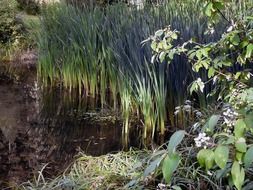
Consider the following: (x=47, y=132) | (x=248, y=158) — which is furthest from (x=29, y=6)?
(x=248, y=158)

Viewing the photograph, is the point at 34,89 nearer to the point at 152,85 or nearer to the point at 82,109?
the point at 82,109

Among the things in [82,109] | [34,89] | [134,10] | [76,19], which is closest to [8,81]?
[34,89]

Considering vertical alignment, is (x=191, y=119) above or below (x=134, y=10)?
below

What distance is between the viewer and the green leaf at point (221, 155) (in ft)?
3.44

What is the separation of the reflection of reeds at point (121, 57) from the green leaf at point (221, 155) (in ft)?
10.5

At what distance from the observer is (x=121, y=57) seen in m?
4.81

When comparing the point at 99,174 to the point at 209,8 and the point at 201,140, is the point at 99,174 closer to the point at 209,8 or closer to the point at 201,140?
the point at 209,8

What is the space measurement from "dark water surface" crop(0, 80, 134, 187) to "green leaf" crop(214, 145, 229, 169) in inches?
110

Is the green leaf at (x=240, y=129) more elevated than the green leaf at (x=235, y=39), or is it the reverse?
the green leaf at (x=235, y=39)

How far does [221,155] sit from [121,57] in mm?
3801

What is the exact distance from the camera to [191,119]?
167 inches

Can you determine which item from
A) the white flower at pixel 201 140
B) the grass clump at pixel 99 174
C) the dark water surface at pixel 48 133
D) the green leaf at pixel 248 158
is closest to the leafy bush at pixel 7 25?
the dark water surface at pixel 48 133

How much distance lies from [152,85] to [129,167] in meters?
1.49

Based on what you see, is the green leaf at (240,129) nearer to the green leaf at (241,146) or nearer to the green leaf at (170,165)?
the green leaf at (241,146)
